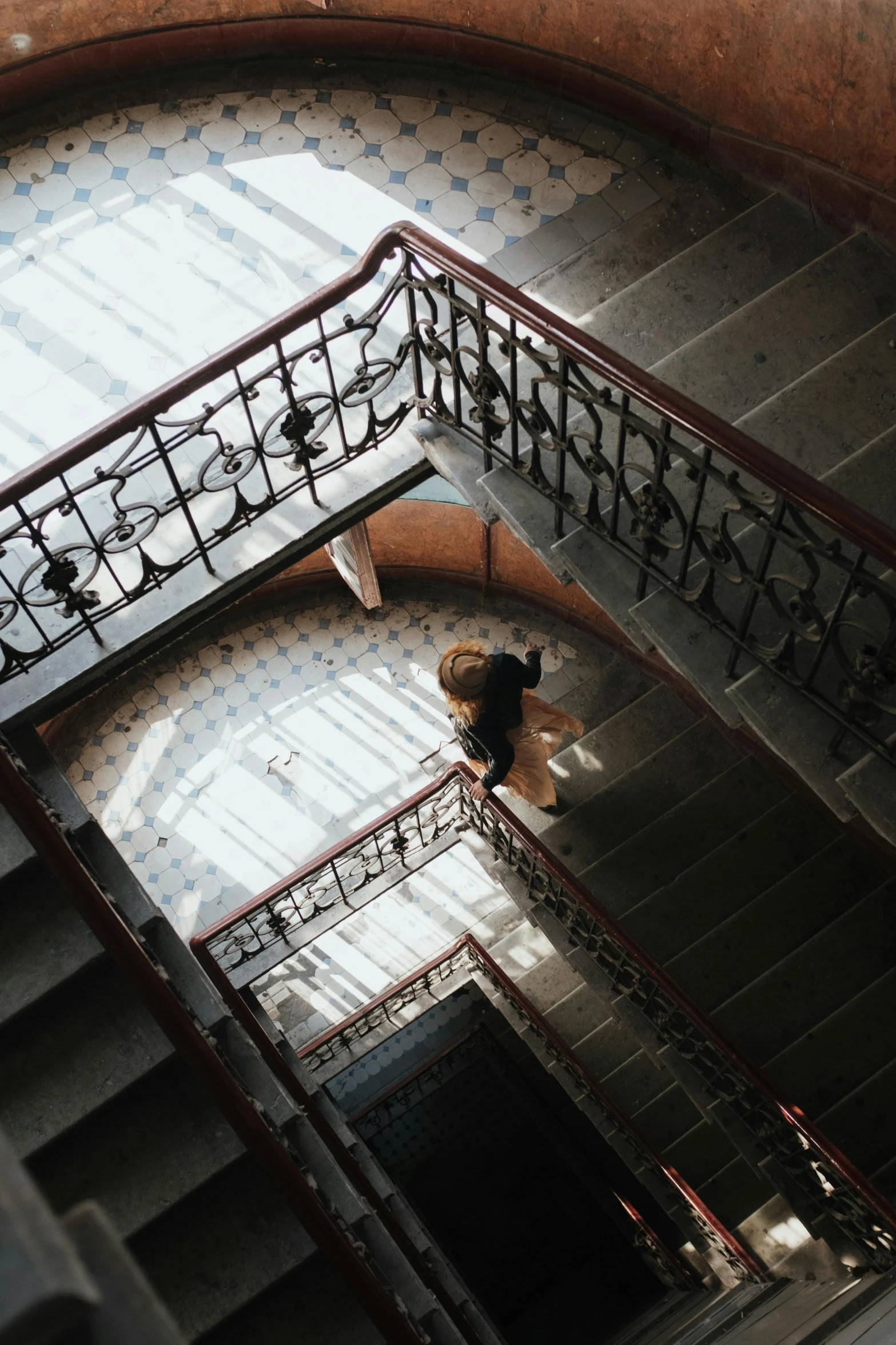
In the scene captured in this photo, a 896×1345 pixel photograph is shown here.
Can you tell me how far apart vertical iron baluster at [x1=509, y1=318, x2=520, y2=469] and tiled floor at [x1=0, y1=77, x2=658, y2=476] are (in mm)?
1517

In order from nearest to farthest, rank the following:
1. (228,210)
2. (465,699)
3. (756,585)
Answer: (756,585) < (465,699) < (228,210)

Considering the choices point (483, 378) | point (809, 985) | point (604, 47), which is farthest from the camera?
point (604, 47)

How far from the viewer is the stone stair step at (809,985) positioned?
527cm

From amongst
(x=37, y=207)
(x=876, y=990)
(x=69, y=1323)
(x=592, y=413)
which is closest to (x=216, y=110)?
(x=37, y=207)

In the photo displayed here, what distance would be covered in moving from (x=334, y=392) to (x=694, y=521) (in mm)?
1962

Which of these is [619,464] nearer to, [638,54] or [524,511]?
[524,511]

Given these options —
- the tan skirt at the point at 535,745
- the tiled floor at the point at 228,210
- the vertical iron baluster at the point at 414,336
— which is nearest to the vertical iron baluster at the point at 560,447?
the vertical iron baluster at the point at 414,336

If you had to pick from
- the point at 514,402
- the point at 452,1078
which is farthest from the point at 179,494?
the point at 452,1078

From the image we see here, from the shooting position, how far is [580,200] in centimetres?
559

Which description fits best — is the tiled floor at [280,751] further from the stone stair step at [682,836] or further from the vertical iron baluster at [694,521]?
the vertical iron baluster at [694,521]

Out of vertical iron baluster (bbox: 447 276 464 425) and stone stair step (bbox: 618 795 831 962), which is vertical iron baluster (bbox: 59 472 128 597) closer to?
vertical iron baluster (bbox: 447 276 464 425)

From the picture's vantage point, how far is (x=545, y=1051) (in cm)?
807

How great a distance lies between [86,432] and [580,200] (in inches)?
124

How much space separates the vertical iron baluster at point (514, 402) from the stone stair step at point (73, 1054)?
103 inches
